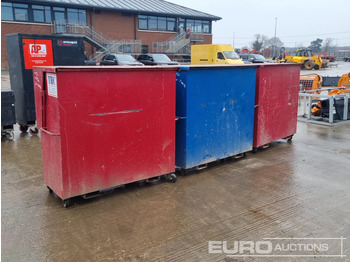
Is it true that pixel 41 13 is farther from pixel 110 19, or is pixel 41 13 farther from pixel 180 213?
pixel 180 213

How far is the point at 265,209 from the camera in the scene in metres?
4.28

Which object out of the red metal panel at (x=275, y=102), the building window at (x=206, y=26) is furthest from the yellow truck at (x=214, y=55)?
the building window at (x=206, y=26)

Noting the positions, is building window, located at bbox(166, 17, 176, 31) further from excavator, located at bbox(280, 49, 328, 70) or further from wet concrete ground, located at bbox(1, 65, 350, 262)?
wet concrete ground, located at bbox(1, 65, 350, 262)

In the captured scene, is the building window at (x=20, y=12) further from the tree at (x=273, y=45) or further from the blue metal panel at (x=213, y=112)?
the tree at (x=273, y=45)

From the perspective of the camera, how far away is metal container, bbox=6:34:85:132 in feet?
27.0

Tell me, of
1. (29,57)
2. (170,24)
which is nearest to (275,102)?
(29,57)

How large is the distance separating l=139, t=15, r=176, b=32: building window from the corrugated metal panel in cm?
101

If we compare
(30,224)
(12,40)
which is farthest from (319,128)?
(12,40)

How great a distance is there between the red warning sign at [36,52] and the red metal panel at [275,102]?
18.4 ft

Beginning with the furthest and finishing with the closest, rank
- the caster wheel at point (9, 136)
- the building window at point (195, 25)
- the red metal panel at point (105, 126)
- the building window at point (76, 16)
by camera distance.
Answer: the building window at point (195, 25) < the building window at point (76, 16) < the caster wheel at point (9, 136) < the red metal panel at point (105, 126)

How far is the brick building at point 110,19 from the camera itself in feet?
97.2

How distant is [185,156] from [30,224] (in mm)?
2566

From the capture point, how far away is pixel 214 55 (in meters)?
22.0

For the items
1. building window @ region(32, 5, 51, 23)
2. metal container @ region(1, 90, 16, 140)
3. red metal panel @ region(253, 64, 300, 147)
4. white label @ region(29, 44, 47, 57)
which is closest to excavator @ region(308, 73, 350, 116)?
red metal panel @ region(253, 64, 300, 147)
